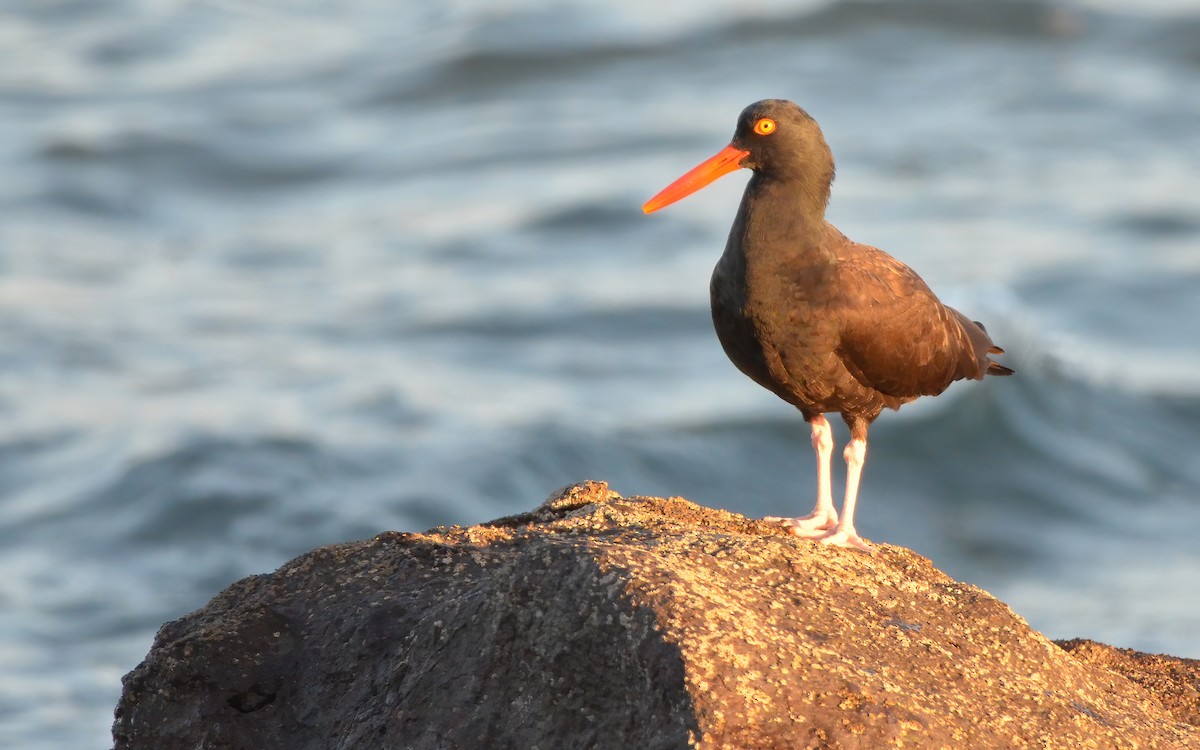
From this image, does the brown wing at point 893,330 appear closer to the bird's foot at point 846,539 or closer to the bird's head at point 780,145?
the bird's head at point 780,145

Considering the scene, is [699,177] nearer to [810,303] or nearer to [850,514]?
[810,303]

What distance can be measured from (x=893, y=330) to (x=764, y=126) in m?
1.14

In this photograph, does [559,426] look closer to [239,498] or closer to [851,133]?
[239,498]

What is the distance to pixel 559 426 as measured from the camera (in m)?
15.2

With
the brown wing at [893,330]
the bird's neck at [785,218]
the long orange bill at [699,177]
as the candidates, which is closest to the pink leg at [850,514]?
the brown wing at [893,330]

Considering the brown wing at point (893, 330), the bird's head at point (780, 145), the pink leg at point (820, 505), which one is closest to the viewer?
the pink leg at point (820, 505)

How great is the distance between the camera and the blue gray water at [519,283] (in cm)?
1367

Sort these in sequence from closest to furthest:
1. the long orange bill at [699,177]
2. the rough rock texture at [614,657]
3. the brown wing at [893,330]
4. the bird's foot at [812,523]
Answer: the rough rock texture at [614,657]
the bird's foot at [812,523]
the brown wing at [893,330]
the long orange bill at [699,177]

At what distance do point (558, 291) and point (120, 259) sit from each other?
560 cm

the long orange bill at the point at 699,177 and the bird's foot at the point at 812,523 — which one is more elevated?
the long orange bill at the point at 699,177

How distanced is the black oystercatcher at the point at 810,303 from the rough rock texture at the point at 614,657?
1.41m

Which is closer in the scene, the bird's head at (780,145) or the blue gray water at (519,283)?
the bird's head at (780,145)

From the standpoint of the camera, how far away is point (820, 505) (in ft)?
22.5

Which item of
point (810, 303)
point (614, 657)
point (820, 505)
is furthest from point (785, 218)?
point (614, 657)
